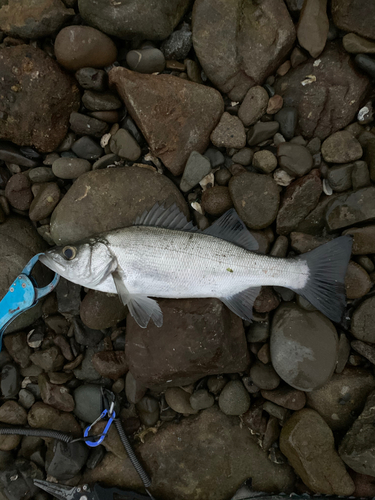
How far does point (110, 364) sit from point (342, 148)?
3806mm

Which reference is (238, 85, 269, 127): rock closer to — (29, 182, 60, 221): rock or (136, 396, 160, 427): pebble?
(29, 182, 60, 221): rock

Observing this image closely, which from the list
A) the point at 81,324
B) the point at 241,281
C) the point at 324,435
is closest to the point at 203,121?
the point at 241,281

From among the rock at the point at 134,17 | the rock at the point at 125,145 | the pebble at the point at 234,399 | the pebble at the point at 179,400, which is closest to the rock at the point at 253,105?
the rock at the point at 134,17

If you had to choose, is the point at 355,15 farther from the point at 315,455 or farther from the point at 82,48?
the point at 315,455

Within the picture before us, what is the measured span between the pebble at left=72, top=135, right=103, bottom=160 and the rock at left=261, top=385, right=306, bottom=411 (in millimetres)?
3671

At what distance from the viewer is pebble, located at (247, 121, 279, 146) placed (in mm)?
3465

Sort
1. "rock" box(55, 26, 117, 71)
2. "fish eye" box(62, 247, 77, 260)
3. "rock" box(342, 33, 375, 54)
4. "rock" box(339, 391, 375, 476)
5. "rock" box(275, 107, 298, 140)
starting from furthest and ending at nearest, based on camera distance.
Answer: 1. "rock" box(275, 107, 298, 140)
2. "rock" box(55, 26, 117, 71)
3. "rock" box(342, 33, 375, 54)
4. "fish eye" box(62, 247, 77, 260)
5. "rock" box(339, 391, 375, 476)

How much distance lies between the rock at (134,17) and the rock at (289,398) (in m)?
4.49

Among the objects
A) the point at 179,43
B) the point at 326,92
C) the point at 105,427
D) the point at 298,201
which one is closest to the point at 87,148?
the point at 179,43

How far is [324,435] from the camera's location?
3.26m

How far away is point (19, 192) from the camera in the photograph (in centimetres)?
368

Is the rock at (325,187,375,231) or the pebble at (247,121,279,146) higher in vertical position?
the pebble at (247,121,279,146)

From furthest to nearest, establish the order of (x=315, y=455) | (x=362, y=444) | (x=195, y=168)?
(x=195, y=168) < (x=315, y=455) < (x=362, y=444)

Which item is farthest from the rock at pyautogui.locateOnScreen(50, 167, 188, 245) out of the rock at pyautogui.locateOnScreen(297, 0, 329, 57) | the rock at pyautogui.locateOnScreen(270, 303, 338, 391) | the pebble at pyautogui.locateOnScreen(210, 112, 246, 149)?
the rock at pyautogui.locateOnScreen(297, 0, 329, 57)
